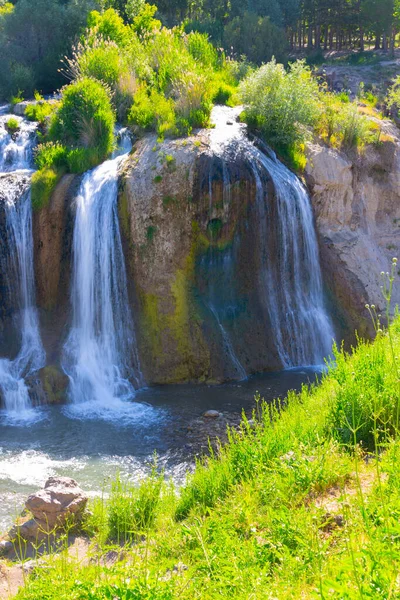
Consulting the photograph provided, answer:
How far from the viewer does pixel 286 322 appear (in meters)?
13.0

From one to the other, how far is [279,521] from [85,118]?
39.4 ft

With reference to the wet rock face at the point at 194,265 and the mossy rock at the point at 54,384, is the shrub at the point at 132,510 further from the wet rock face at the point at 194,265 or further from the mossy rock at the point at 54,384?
the wet rock face at the point at 194,265

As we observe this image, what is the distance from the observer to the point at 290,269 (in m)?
13.4

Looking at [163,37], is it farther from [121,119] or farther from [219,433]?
[219,433]

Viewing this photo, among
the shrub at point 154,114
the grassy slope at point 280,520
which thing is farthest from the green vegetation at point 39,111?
the grassy slope at point 280,520

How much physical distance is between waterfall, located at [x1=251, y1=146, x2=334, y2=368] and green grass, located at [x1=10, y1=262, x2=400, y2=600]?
212 inches

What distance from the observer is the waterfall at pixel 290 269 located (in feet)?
42.4

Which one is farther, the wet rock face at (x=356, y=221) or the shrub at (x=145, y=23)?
the shrub at (x=145, y=23)

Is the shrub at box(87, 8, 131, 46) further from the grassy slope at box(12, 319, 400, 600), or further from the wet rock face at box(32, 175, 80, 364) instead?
the grassy slope at box(12, 319, 400, 600)

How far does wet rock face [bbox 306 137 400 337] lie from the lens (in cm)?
1404

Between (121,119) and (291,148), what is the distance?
4.43 m

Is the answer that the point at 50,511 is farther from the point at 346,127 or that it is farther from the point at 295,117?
the point at 346,127

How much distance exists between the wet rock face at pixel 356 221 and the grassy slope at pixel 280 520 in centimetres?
700

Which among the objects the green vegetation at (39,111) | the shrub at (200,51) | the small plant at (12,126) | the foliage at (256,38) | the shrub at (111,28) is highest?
the foliage at (256,38)
